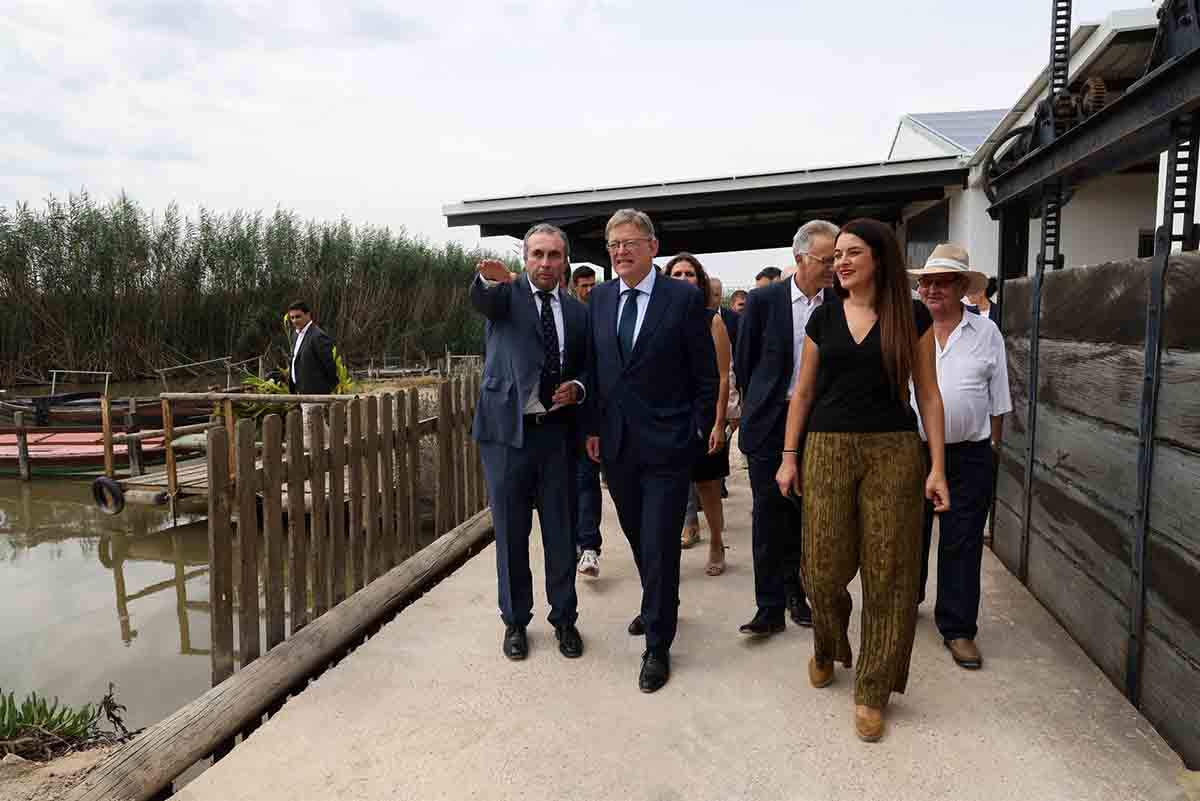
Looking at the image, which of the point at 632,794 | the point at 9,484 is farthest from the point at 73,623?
the point at 9,484

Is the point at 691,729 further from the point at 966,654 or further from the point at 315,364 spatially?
the point at 315,364

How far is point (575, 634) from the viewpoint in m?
3.61

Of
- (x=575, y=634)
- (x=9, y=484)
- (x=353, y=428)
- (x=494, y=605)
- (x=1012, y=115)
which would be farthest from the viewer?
(x=9, y=484)

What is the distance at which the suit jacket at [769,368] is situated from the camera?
368 cm

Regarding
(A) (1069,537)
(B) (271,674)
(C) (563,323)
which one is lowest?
(B) (271,674)

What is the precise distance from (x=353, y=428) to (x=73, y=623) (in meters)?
3.79

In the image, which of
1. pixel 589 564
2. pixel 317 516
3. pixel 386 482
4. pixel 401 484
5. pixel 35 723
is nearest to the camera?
pixel 35 723

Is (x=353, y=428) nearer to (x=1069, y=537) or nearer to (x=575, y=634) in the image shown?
(x=575, y=634)

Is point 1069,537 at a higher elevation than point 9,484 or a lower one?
higher

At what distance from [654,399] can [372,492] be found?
2.14 meters

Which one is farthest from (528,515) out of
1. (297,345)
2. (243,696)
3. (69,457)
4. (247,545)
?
(69,457)

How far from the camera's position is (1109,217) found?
357 inches

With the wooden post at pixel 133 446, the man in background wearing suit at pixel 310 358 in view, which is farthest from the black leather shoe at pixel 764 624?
the wooden post at pixel 133 446

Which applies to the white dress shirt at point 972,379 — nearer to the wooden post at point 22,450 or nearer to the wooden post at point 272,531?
the wooden post at point 272,531
